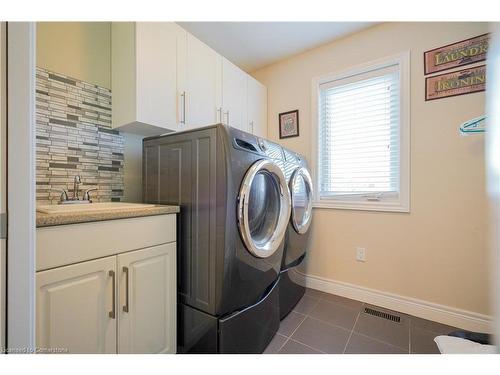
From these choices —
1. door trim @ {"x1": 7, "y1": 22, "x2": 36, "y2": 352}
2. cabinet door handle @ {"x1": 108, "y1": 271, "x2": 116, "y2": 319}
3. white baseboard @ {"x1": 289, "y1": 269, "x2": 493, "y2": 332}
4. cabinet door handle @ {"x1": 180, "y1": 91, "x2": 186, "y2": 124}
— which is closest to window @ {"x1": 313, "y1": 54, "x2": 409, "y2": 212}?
white baseboard @ {"x1": 289, "y1": 269, "x2": 493, "y2": 332}

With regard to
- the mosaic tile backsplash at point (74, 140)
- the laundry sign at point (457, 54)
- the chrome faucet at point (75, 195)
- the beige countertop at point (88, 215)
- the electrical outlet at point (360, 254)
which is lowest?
the electrical outlet at point (360, 254)

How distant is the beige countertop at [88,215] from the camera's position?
702 millimetres

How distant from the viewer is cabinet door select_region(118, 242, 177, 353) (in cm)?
92

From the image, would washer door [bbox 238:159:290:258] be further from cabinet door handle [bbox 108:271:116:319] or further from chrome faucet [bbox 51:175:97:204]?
chrome faucet [bbox 51:175:97:204]

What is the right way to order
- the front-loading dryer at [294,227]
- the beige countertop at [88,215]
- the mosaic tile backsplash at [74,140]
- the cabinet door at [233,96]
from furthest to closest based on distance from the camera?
the cabinet door at [233,96] → the front-loading dryer at [294,227] → the mosaic tile backsplash at [74,140] → the beige countertop at [88,215]

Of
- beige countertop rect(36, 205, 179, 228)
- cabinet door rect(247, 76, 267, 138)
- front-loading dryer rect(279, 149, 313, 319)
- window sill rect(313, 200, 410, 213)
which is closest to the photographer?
beige countertop rect(36, 205, 179, 228)

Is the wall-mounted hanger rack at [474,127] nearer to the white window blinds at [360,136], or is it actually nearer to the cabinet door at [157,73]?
the white window blinds at [360,136]

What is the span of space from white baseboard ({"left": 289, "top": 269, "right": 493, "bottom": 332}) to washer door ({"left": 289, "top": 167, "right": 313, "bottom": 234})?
406 millimetres

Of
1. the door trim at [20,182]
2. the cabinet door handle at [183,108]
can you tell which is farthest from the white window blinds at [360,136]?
the door trim at [20,182]

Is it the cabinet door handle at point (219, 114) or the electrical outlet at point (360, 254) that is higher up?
the cabinet door handle at point (219, 114)

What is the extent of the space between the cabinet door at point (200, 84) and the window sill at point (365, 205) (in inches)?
49.0

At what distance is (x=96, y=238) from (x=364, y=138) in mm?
2012

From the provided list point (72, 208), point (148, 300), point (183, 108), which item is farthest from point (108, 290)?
point (183, 108)
